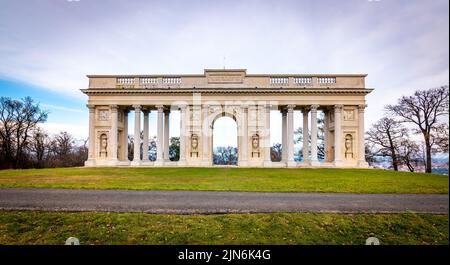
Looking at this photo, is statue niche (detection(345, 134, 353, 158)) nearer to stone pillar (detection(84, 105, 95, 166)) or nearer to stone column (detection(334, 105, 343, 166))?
stone column (detection(334, 105, 343, 166))

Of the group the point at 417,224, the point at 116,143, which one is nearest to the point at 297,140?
the point at 116,143

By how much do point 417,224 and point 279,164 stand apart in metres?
21.2

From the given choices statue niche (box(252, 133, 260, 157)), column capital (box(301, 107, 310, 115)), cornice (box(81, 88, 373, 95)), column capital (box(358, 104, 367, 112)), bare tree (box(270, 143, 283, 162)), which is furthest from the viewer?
bare tree (box(270, 143, 283, 162))

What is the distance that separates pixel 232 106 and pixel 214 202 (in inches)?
792

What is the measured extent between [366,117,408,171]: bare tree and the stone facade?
272 centimetres

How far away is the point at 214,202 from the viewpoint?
7.65 metres

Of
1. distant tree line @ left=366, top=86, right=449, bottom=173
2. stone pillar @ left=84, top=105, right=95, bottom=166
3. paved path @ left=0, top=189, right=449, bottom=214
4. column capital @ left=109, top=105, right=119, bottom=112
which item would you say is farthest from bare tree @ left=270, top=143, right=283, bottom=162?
paved path @ left=0, top=189, right=449, bottom=214

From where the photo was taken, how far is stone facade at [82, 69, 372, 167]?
2680 centimetres

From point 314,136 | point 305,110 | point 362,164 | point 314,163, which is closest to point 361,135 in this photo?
point 362,164

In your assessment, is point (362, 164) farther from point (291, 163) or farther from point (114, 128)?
point (114, 128)
